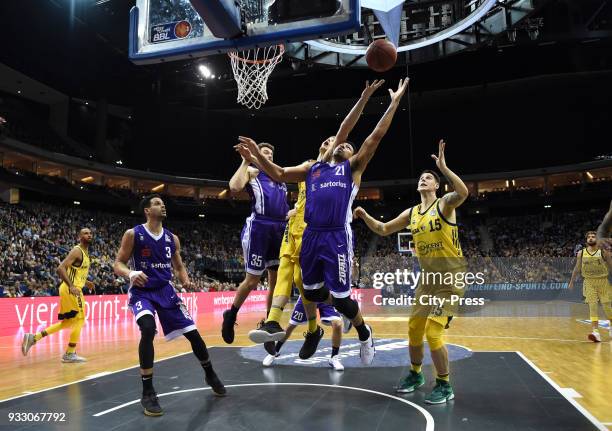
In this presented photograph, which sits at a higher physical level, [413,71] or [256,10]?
[413,71]

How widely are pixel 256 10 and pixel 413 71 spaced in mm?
23603

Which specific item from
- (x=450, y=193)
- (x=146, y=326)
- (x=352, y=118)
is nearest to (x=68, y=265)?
(x=146, y=326)

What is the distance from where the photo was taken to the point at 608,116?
2856cm

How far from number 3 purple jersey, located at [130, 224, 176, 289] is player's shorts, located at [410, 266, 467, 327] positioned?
2825 mm

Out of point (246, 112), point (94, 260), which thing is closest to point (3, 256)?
point (94, 260)

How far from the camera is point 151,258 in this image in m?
5.38

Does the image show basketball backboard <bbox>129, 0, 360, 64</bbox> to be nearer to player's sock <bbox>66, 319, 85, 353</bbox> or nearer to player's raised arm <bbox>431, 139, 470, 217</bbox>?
player's raised arm <bbox>431, 139, 470, 217</bbox>

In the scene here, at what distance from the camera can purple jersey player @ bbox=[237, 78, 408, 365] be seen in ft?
15.7

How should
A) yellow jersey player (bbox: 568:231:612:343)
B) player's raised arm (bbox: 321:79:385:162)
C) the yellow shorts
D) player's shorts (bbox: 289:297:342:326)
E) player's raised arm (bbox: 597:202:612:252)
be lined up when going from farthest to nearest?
yellow jersey player (bbox: 568:231:612:343) → player's shorts (bbox: 289:297:342:326) → the yellow shorts → player's raised arm (bbox: 321:79:385:162) → player's raised arm (bbox: 597:202:612:252)

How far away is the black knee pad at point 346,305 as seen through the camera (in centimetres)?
483

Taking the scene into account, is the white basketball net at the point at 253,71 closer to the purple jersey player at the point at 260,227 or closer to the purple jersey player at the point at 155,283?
the purple jersey player at the point at 260,227

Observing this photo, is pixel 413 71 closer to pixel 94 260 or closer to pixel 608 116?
pixel 608 116

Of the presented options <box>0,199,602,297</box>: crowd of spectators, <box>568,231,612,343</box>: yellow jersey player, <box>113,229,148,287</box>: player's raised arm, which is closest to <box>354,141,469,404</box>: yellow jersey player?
<box>113,229,148,287</box>: player's raised arm

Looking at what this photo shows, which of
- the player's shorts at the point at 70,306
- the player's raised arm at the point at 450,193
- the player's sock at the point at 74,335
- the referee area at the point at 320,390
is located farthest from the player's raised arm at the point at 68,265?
the player's raised arm at the point at 450,193
